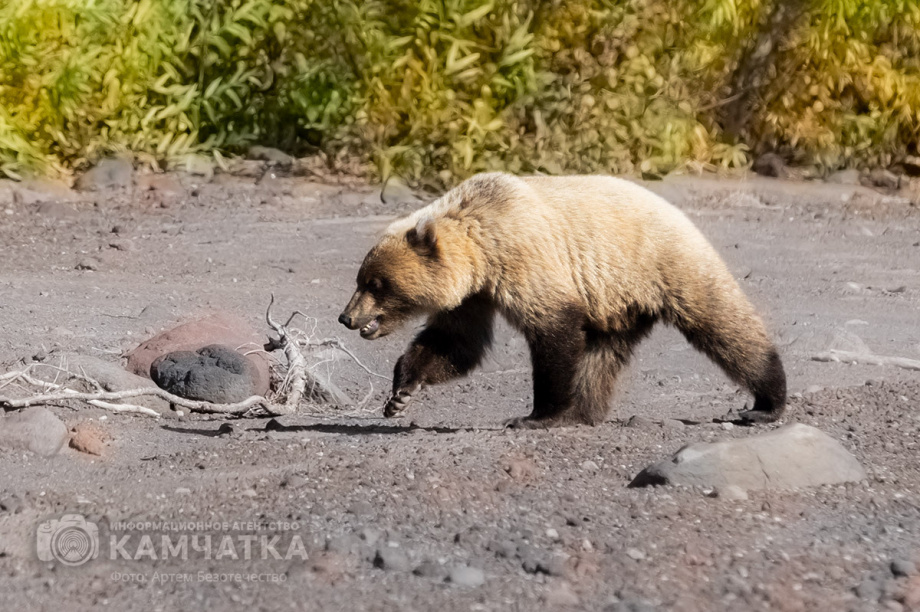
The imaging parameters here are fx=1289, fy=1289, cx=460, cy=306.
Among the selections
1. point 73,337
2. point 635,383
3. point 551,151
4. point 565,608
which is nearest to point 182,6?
point 551,151

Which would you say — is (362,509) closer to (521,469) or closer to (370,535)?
(370,535)

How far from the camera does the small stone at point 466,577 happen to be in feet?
12.0

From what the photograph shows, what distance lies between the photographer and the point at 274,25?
39.5 feet

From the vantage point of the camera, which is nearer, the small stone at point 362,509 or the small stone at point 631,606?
the small stone at point 631,606

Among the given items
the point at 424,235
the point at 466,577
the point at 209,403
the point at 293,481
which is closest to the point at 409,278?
the point at 424,235

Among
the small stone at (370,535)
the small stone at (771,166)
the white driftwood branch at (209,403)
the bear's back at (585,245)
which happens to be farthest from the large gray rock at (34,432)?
the small stone at (771,166)

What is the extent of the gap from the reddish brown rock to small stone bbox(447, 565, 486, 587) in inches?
128

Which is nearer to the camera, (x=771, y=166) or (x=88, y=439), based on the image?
(x=88, y=439)

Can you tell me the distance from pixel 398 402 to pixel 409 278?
2.21 ft

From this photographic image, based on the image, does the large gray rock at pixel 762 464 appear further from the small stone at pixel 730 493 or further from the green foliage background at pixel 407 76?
the green foliage background at pixel 407 76

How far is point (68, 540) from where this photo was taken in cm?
394

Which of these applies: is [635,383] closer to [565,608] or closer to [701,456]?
[701,456]

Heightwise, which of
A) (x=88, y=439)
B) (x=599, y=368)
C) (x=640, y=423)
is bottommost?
(x=88, y=439)

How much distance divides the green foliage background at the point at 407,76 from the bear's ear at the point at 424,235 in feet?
19.1
